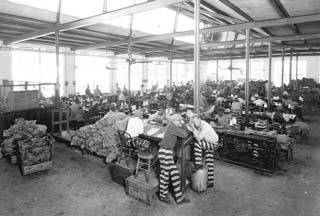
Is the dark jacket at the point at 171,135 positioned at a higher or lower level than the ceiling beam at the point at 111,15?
lower

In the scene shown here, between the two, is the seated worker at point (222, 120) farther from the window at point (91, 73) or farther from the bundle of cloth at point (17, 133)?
the window at point (91, 73)

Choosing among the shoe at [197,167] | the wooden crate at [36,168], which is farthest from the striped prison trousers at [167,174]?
the wooden crate at [36,168]

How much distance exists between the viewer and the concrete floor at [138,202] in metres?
3.54

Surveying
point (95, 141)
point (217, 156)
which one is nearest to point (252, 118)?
point (217, 156)

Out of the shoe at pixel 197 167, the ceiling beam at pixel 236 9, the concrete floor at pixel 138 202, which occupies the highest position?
the ceiling beam at pixel 236 9

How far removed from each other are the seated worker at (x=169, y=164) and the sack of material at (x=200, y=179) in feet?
1.11

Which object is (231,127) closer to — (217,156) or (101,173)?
(217,156)

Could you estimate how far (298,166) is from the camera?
17.4ft

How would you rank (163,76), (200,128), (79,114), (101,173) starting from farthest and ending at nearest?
(163,76) < (79,114) < (101,173) < (200,128)

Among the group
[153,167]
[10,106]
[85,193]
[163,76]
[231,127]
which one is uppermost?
[163,76]

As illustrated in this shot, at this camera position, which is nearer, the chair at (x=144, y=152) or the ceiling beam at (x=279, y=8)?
the chair at (x=144, y=152)

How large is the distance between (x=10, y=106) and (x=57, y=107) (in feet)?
4.45

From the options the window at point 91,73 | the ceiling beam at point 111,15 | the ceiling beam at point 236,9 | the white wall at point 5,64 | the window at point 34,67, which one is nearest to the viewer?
the ceiling beam at point 111,15

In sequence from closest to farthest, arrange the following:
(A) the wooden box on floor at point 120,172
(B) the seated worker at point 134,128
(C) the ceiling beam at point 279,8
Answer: (A) the wooden box on floor at point 120,172 → (B) the seated worker at point 134,128 → (C) the ceiling beam at point 279,8
